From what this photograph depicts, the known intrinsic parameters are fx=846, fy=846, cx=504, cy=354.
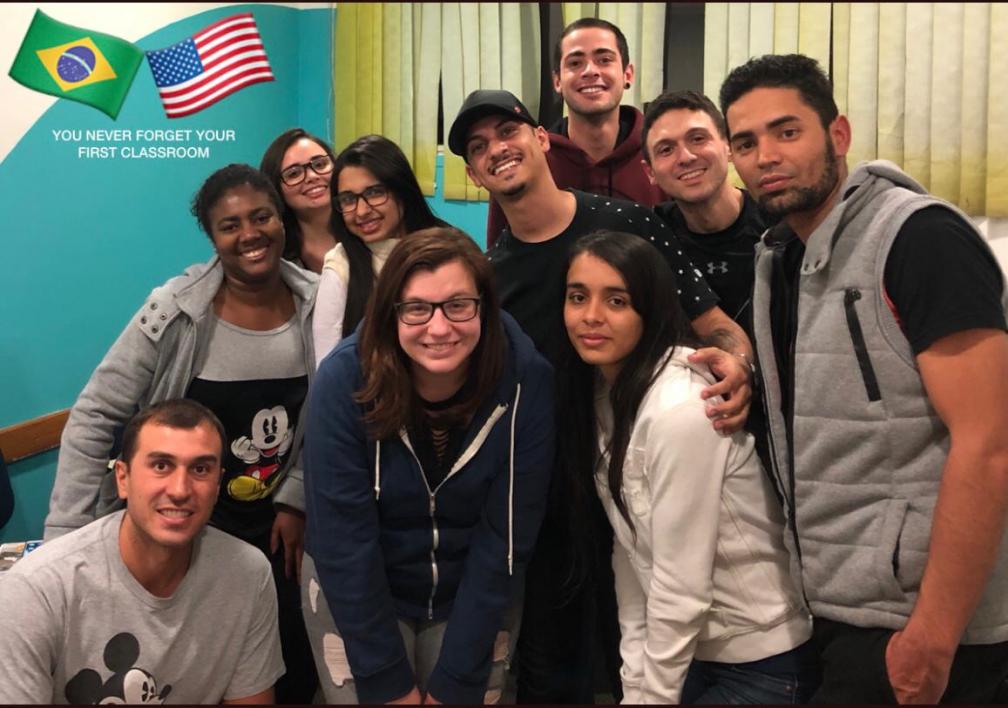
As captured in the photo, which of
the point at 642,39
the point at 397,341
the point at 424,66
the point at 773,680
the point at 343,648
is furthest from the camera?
the point at 424,66

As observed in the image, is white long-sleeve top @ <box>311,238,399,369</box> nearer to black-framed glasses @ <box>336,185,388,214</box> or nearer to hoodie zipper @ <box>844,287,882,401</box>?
black-framed glasses @ <box>336,185,388,214</box>

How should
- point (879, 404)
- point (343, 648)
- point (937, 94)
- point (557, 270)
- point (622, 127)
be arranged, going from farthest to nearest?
point (937, 94) → point (622, 127) → point (557, 270) → point (343, 648) → point (879, 404)

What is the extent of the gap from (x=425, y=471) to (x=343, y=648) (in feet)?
1.52

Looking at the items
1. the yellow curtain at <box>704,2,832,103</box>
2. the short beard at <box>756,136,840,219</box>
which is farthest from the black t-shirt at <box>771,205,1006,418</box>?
the yellow curtain at <box>704,2,832,103</box>

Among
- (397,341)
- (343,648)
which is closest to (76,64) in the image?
(397,341)

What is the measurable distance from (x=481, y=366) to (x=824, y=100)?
851 mm

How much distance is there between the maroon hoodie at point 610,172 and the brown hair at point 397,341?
102 cm

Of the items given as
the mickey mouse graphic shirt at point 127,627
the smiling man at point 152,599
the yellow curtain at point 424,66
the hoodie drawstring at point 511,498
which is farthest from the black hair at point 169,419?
the yellow curtain at point 424,66

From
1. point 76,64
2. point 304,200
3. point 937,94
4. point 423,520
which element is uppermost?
point 76,64

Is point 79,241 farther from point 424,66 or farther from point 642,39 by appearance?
point 642,39

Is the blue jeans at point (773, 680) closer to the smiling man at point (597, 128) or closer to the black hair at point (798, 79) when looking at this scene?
the black hair at point (798, 79)

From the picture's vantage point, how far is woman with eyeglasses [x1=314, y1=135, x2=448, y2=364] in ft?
7.21

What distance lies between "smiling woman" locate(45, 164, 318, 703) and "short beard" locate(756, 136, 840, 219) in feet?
4.23

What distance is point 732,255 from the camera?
7.54 feet
